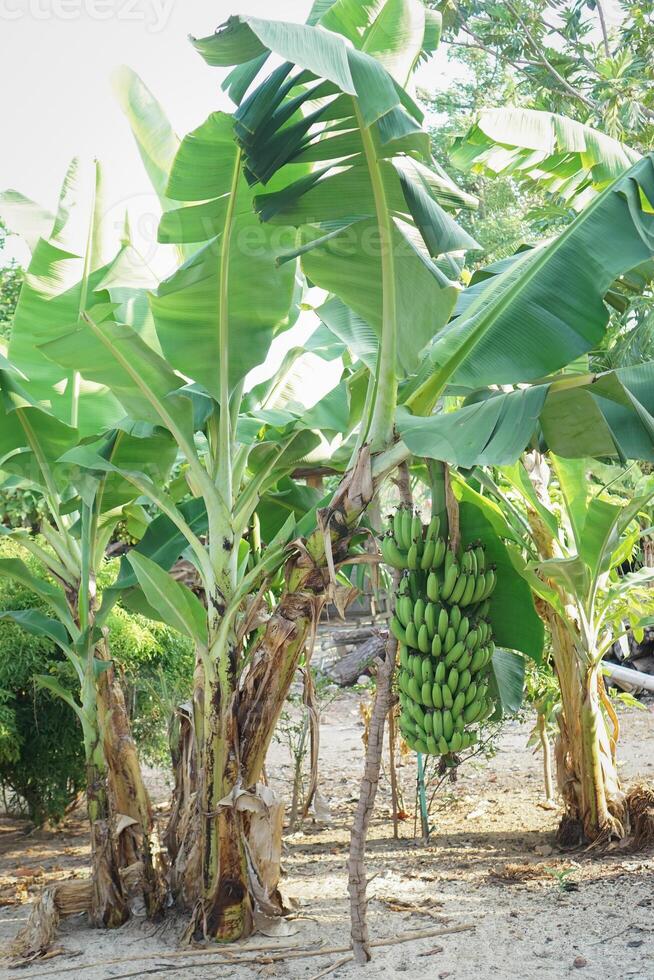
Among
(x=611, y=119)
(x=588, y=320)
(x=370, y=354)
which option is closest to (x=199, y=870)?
(x=370, y=354)

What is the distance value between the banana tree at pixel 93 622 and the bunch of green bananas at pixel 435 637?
1.53m

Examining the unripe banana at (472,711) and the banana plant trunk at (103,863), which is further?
the banana plant trunk at (103,863)

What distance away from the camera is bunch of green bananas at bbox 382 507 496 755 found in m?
2.70

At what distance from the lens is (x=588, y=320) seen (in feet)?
8.79

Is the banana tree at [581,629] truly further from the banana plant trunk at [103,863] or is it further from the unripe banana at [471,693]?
the banana plant trunk at [103,863]

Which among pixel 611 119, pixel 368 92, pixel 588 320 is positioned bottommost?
pixel 588 320

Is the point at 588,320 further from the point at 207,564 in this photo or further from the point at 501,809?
the point at 501,809

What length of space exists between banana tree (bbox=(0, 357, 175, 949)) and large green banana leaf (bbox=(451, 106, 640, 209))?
214 cm

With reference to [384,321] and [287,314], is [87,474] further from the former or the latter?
[384,321]

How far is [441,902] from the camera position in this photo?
4.11 m

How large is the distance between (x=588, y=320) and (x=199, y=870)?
2838 millimetres

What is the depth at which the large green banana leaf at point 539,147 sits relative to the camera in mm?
3932

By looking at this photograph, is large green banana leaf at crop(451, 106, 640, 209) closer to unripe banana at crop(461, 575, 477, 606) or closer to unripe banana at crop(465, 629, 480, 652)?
unripe banana at crop(461, 575, 477, 606)

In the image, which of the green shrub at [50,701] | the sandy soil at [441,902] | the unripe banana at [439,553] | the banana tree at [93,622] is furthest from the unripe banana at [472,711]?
the green shrub at [50,701]
